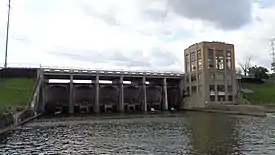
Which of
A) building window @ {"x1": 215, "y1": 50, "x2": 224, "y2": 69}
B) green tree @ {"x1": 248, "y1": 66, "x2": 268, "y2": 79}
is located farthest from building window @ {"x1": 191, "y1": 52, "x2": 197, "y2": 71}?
green tree @ {"x1": 248, "y1": 66, "x2": 268, "y2": 79}

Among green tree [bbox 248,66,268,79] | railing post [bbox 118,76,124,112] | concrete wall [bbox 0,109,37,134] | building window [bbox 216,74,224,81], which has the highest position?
green tree [bbox 248,66,268,79]

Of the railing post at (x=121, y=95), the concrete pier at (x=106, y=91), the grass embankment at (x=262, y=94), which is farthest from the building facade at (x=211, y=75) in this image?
the railing post at (x=121, y=95)

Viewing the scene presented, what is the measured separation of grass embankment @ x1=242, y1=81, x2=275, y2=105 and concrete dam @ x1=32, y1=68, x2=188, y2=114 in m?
20.4

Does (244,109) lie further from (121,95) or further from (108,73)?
(108,73)

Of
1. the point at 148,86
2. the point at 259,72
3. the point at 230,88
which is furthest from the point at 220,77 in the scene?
the point at 259,72

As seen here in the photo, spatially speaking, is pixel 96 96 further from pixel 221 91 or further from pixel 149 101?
pixel 221 91

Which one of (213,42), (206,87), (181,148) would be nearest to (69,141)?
(181,148)

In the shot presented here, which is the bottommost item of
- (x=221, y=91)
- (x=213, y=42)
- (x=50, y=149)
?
(x=50, y=149)

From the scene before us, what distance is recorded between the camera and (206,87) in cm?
8831

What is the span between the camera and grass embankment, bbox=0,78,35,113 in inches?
2228

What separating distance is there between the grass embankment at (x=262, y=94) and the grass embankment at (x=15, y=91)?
5678cm

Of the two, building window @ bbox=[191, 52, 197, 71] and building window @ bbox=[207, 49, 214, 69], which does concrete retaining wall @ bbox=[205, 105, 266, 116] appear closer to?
building window @ bbox=[207, 49, 214, 69]

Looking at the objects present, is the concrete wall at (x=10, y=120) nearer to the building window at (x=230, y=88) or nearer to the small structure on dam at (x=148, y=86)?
the small structure on dam at (x=148, y=86)

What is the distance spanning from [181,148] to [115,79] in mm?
73494
